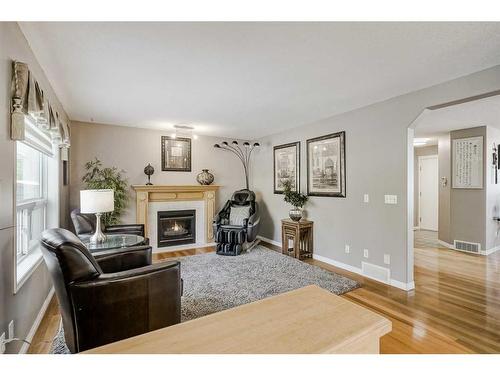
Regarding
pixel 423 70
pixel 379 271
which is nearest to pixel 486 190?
pixel 379 271

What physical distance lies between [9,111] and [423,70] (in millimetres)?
3294

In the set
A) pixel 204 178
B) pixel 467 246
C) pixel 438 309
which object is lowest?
pixel 438 309

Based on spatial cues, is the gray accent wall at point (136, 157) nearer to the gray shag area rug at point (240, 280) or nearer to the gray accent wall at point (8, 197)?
the gray shag area rug at point (240, 280)

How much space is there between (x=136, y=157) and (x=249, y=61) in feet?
10.9

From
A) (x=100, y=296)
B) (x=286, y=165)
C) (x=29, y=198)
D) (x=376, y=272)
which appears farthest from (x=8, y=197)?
(x=286, y=165)

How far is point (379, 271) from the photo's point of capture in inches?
133

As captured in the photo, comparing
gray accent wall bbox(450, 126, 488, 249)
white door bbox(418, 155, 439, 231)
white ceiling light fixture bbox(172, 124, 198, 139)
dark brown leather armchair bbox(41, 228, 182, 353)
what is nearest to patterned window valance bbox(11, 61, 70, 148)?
dark brown leather armchair bbox(41, 228, 182, 353)

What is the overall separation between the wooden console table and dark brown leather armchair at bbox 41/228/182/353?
106 inches

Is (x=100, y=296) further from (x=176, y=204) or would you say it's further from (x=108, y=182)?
(x=176, y=204)

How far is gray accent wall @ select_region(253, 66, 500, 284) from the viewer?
2842 mm

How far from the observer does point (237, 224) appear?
16.1ft

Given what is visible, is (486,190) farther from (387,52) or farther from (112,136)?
(112,136)

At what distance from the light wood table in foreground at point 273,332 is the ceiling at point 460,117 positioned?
2.91m
